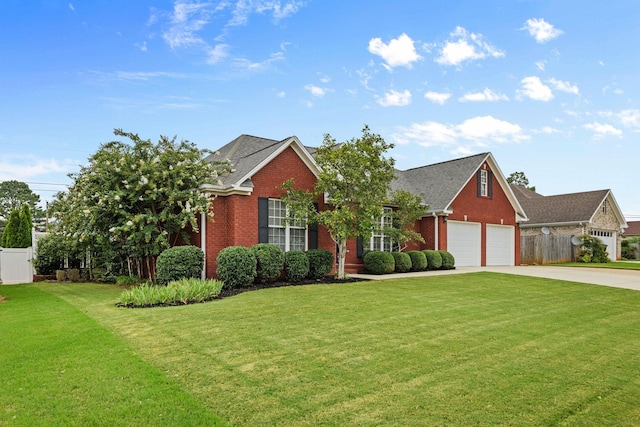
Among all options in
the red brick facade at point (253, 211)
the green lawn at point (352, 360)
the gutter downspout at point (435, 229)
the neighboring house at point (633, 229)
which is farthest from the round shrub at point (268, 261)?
the neighboring house at point (633, 229)

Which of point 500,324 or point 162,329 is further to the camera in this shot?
point 500,324

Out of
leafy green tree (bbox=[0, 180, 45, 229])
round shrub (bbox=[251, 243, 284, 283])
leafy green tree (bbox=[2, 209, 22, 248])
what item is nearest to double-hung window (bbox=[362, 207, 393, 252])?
round shrub (bbox=[251, 243, 284, 283])

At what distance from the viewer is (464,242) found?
21.5 meters

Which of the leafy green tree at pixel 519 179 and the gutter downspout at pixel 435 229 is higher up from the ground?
the leafy green tree at pixel 519 179

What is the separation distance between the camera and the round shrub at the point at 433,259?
1866 cm

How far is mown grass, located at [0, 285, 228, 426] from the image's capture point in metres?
3.91

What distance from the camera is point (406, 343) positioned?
20.8 feet

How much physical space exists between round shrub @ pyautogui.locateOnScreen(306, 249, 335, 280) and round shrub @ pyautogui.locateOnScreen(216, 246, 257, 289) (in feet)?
8.23

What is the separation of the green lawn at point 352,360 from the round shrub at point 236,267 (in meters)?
2.70

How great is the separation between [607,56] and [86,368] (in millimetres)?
18246

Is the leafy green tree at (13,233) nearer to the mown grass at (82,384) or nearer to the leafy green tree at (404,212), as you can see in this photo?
the mown grass at (82,384)

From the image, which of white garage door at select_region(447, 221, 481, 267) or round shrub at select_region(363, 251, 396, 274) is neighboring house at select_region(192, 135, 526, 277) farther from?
round shrub at select_region(363, 251, 396, 274)

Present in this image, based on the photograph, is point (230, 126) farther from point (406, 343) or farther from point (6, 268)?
point (406, 343)

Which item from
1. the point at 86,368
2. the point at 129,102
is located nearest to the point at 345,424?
the point at 86,368
